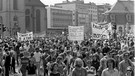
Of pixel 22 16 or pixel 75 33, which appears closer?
pixel 75 33

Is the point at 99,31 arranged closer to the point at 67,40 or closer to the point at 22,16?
the point at 67,40

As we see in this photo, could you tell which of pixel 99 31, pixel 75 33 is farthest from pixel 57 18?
pixel 75 33

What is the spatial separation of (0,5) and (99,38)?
61.6 meters

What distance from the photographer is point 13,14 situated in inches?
3214

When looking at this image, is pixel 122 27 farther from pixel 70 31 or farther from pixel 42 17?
pixel 70 31

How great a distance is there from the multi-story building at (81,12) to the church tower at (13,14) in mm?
67556

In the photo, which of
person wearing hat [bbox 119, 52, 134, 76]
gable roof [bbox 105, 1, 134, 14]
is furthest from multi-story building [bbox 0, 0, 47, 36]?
person wearing hat [bbox 119, 52, 134, 76]

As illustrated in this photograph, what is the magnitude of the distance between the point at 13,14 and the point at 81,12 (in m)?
79.8

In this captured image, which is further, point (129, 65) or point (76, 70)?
point (129, 65)

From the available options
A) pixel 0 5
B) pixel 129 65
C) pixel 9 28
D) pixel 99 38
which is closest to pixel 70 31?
pixel 99 38

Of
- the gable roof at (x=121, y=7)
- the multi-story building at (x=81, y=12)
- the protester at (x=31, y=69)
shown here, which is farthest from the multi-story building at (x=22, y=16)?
the protester at (x=31, y=69)

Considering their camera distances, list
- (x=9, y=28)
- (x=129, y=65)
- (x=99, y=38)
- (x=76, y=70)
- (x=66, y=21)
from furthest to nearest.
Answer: (x=66, y=21) → (x=9, y=28) → (x=99, y=38) → (x=129, y=65) → (x=76, y=70)

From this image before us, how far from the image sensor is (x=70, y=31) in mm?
17938

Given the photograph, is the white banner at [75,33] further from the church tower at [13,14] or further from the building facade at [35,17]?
the building facade at [35,17]
